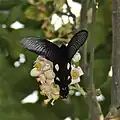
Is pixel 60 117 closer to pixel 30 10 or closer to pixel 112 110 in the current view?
pixel 30 10

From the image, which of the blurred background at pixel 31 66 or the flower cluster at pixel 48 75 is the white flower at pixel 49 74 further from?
the blurred background at pixel 31 66

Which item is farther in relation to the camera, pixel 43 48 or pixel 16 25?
pixel 16 25

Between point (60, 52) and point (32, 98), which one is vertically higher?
point (60, 52)

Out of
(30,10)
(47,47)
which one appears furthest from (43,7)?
(47,47)

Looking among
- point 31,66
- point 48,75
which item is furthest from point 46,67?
point 31,66

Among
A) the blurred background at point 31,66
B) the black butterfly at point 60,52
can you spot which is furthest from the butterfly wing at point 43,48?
the blurred background at point 31,66

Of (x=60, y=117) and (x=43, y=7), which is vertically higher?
(x=43, y=7)

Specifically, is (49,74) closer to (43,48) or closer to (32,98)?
(43,48)

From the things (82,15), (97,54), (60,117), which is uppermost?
(82,15)
